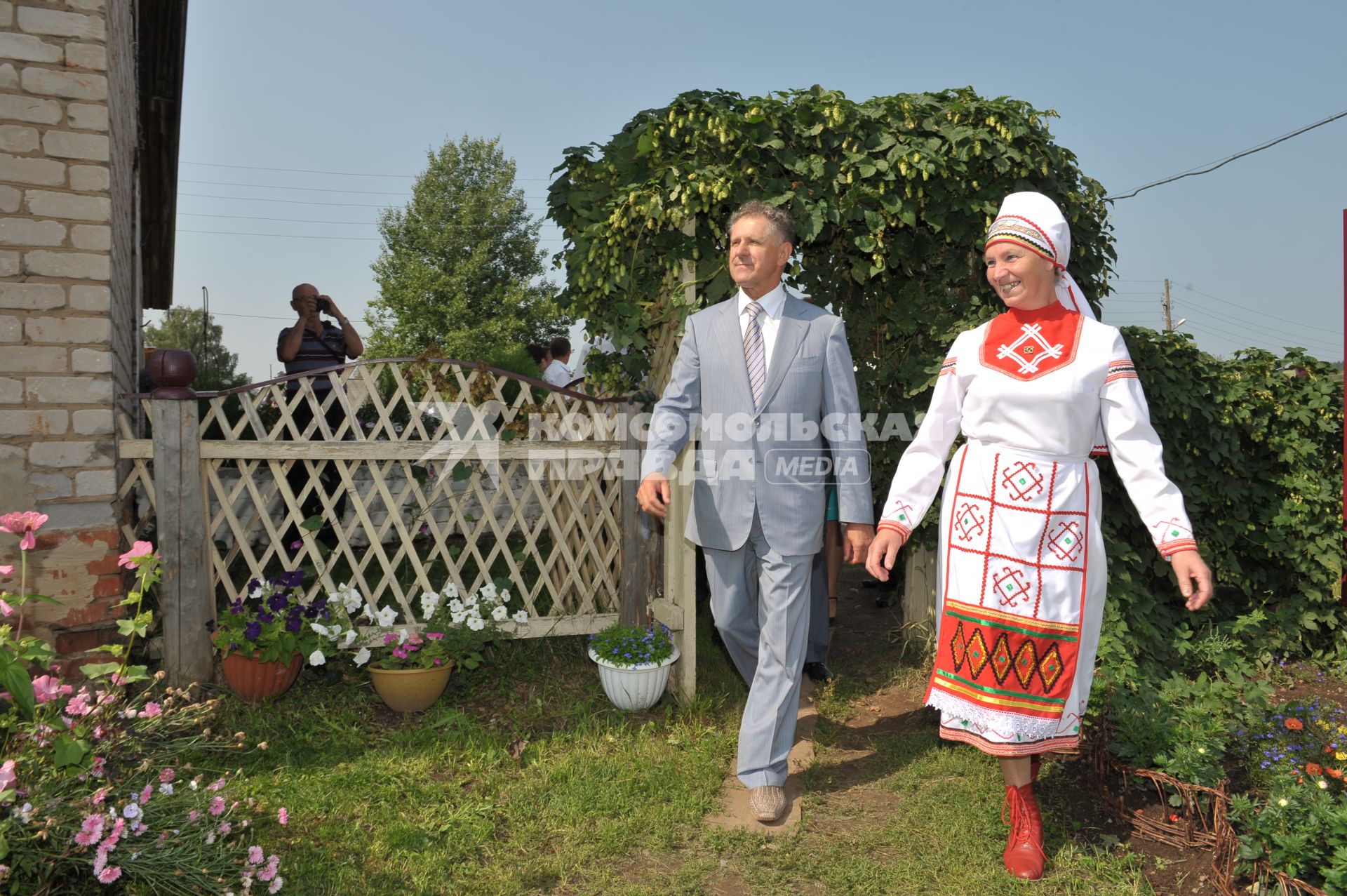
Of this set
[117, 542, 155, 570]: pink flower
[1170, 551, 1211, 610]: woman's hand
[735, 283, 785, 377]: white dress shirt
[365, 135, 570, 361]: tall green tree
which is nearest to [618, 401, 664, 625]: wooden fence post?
[735, 283, 785, 377]: white dress shirt

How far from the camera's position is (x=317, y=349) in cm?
543

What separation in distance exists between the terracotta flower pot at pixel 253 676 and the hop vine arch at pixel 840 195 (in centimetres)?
201

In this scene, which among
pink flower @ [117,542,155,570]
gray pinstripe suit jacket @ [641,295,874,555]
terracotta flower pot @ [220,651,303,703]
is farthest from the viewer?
terracotta flower pot @ [220,651,303,703]

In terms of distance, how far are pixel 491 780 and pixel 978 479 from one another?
1.92 metres

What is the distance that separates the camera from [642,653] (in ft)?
11.8

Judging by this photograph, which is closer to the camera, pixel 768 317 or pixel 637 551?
pixel 768 317

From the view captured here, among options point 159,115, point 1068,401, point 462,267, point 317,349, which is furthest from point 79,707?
point 462,267

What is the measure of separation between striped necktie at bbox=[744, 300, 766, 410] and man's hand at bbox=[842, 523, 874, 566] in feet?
1.68

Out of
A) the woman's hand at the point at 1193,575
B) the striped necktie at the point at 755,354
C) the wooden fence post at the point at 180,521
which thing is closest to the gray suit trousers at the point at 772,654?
the striped necktie at the point at 755,354

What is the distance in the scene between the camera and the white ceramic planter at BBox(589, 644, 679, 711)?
355 cm

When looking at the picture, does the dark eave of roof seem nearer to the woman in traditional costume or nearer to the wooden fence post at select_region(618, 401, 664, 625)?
the wooden fence post at select_region(618, 401, 664, 625)

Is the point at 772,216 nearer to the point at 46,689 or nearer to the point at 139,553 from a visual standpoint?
the point at 139,553

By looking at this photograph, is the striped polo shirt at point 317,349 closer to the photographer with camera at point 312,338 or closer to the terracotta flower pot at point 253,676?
the photographer with camera at point 312,338

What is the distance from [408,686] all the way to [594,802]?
1.08 m
